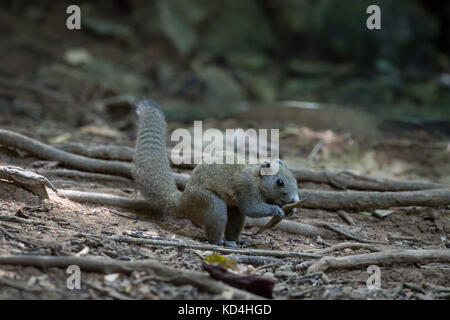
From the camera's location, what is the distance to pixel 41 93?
14.9m

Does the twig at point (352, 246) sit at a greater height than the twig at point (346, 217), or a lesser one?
lesser

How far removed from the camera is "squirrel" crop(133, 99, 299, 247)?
6.98m

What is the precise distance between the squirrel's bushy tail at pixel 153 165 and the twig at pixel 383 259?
2.38 meters

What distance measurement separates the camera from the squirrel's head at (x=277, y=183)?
7.09m

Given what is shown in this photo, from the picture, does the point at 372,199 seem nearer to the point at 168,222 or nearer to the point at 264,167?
the point at 264,167

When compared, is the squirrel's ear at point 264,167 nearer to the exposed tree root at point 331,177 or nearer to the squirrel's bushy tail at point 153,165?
the squirrel's bushy tail at point 153,165

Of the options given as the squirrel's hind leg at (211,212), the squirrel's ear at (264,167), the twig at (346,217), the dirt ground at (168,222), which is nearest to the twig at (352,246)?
Answer: the dirt ground at (168,222)

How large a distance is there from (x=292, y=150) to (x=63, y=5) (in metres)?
13.3

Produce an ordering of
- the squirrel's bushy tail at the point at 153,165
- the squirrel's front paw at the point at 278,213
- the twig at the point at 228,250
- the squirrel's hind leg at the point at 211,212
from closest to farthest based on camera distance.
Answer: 1. the twig at the point at 228,250
2. the squirrel's front paw at the point at 278,213
3. the squirrel's hind leg at the point at 211,212
4. the squirrel's bushy tail at the point at 153,165

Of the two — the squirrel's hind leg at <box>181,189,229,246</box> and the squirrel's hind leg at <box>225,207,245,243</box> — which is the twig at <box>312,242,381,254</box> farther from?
the squirrel's hind leg at <box>181,189,229,246</box>

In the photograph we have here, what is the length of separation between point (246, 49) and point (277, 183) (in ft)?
50.8

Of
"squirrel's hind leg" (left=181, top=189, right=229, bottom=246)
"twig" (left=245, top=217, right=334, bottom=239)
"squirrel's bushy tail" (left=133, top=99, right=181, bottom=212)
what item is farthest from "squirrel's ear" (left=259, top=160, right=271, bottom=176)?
"squirrel's bushy tail" (left=133, top=99, right=181, bottom=212)

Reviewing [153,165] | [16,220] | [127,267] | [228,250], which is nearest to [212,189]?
[153,165]
